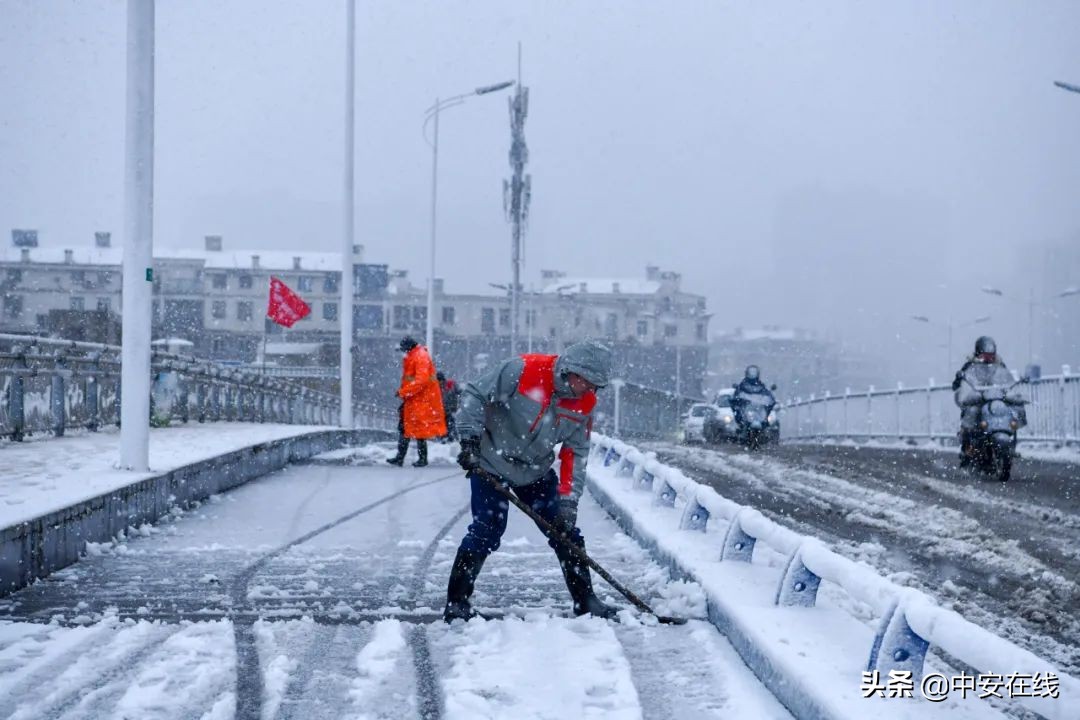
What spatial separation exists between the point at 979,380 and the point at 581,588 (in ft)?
32.3

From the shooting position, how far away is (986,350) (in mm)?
15102

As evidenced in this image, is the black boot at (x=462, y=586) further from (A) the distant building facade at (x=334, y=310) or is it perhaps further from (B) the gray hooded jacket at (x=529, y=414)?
(A) the distant building facade at (x=334, y=310)

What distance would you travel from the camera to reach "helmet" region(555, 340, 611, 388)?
20.1 ft

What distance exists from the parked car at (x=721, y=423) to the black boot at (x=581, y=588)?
22.5 metres

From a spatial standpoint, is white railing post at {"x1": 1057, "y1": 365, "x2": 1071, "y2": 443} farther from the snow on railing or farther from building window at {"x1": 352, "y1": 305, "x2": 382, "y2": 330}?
building window at {"x1": 352, "y1": 305, "x2": 382, "y2": 330}

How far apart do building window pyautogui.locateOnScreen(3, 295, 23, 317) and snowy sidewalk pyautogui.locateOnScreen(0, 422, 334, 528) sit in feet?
221

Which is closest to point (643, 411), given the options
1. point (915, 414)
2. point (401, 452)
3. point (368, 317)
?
point (368, 317)

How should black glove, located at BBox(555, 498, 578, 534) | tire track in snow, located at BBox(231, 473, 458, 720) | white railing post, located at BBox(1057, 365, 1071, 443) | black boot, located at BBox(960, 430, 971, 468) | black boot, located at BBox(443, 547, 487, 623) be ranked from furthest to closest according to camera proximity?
white railing post, located at BBox(1057, 365, 1071, 443) → black boot, located at BBox(960, 430, 971, 468) → black glove, located at BBox(555, 498, 578, 534) → black boot, located at BBox(443, 547, 487, 623) → tire track in snow, located at BBox(231, 473, 458, 720)

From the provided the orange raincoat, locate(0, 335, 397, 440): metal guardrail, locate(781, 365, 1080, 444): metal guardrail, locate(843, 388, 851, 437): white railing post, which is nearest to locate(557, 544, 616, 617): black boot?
the orange raincoat

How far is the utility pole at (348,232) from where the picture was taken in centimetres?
2431

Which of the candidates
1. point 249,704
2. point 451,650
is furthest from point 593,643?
point 249,704

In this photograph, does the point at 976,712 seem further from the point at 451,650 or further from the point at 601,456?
the point at 601,456

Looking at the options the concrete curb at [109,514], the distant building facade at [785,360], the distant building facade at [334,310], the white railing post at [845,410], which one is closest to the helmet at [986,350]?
the concrete curb at [109,514]

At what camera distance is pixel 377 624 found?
6.43 m
